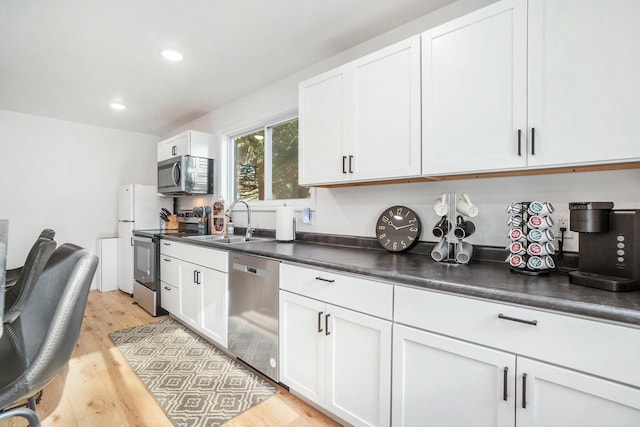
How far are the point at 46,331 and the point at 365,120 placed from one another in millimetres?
1783

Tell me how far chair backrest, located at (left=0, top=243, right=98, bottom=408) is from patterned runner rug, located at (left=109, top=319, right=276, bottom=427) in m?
0.83

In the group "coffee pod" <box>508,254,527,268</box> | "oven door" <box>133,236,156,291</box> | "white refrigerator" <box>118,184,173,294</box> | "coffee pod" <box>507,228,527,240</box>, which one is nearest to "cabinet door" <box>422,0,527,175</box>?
"coffee pod" <box>507,228,527,240</box>

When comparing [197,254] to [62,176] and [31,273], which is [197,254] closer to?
[31,273]

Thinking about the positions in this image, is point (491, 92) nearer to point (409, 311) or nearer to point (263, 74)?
point (409, 311)

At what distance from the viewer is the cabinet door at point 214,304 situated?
233cm

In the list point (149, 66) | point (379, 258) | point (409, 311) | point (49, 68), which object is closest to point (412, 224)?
point (379, 258)

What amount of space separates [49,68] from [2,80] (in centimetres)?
69

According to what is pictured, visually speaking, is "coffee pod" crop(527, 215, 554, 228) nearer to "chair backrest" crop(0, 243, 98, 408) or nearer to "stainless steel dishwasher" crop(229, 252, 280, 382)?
"stainless steel dishwasher" crop(229, 252, 280, 382)

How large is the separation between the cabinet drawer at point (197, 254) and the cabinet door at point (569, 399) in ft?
6.20

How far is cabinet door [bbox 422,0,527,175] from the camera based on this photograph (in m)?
1.34

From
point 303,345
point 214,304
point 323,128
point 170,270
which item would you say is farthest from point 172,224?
point 303,345

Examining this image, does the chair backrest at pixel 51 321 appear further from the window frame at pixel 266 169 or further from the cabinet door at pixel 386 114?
the window frame at pixel 266 169

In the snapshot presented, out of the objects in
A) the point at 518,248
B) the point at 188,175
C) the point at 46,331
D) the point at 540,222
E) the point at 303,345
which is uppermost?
the point at 188,175

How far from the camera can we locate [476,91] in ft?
4.78
